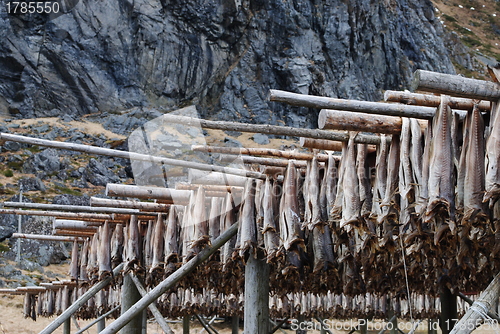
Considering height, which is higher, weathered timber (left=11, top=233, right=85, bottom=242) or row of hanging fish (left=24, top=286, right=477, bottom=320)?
weathered timber (left=11, top=233, right=85, bottom=242)

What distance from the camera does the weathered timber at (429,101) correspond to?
3475 mm

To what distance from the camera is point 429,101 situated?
3.52 metres

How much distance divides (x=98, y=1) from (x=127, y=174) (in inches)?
700

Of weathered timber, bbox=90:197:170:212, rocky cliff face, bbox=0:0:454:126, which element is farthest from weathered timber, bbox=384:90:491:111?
rocky cliff face, bbox=0:0:454:126

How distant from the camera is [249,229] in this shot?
5477 millimetres

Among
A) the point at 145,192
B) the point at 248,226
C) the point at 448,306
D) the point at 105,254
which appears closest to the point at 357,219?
the point at 248,226

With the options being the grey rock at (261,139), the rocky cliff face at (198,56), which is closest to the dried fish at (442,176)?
the grey rock at (261,139)

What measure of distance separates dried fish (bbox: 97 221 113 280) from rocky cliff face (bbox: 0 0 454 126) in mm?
42050

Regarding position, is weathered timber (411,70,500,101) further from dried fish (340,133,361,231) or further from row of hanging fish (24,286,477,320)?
row of hanging fish (24,286,477,320)

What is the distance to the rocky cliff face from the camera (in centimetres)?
4891

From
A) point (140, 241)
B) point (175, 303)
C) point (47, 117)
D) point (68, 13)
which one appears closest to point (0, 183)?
point (47, 117)

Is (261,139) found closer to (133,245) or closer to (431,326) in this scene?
(431,326)

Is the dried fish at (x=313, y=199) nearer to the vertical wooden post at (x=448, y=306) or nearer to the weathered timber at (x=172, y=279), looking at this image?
the weathered timber at (x=172, y=279)

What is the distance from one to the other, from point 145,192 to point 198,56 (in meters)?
47.7
